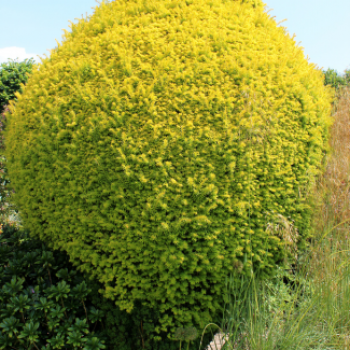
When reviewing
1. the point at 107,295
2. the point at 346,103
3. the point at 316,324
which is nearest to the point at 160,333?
the point at 107,295

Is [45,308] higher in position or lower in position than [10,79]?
lower

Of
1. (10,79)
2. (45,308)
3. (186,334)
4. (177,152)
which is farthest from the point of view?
(10,79)

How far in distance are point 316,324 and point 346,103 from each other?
128 inches


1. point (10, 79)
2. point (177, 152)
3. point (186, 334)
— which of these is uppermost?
point (10, 79)

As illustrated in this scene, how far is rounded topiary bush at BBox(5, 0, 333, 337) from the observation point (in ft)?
10.0

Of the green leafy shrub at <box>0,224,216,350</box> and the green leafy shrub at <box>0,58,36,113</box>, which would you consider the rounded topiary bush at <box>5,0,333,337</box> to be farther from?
the green leafy shrub at <box>0,58,36,113</box>

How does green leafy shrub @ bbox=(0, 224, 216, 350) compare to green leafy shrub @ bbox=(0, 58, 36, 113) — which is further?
green leafy shrub @ bbox=(0, 58, 36, 113)

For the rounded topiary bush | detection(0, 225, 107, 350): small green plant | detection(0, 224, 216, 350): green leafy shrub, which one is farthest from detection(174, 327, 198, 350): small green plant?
detection(0, 225, 107, 350): small green plant

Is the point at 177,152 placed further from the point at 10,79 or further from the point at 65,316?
the point at 10,79

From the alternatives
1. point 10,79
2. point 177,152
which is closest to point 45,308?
point 177,152

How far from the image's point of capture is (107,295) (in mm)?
3389

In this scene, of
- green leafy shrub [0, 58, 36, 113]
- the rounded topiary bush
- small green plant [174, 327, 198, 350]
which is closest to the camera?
the rounded topiary bush

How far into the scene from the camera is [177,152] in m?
3.02

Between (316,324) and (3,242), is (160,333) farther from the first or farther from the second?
(3,242)
